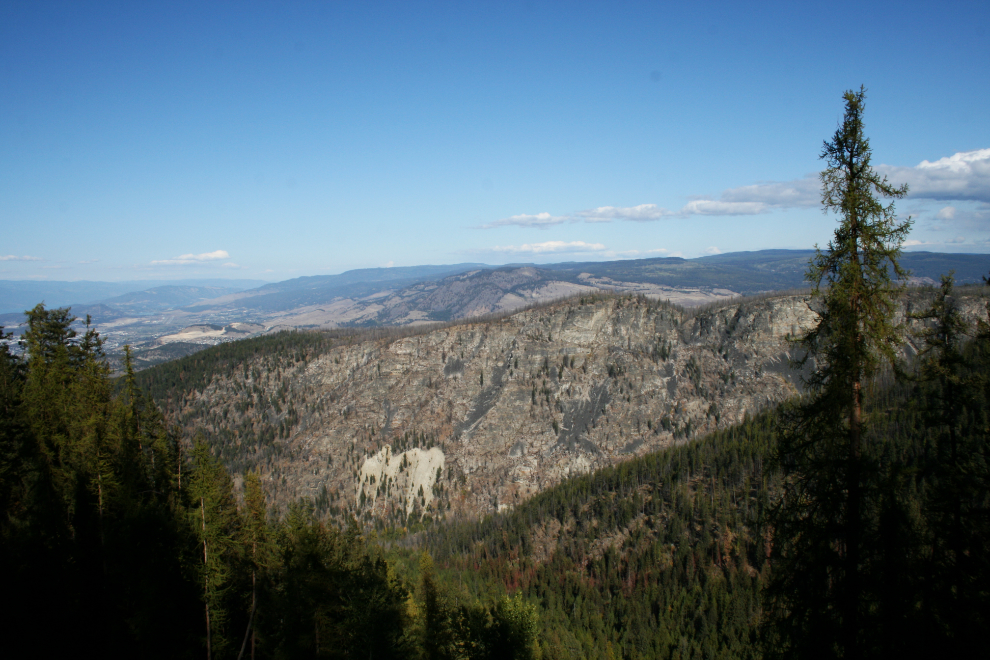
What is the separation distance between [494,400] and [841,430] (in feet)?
503

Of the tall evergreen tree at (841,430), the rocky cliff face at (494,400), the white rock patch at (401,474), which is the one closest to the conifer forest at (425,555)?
the tall evergreen tree at (841,430)

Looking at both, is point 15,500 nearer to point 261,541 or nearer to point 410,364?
point 261,541

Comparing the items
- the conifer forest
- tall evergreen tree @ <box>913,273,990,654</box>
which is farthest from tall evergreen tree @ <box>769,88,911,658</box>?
tall evergreen tree @ <box>913,273,990,654</box>

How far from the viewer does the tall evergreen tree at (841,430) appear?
12750mm

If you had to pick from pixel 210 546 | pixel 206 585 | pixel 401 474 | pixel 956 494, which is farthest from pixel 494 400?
pixel 956 494

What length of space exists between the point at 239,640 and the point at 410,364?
155614mm

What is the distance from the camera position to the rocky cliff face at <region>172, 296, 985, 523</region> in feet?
490

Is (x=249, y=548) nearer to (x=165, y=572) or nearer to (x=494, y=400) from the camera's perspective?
(x=165, y=572)

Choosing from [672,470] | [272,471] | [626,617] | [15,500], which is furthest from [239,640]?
[272,471]

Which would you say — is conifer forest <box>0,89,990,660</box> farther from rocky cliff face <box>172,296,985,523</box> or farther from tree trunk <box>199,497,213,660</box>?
rocky cliff face <box>172,296,985,523</box>

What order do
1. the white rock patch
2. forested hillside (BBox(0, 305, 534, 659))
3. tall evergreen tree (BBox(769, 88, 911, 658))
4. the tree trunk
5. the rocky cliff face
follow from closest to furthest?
1. tall evergreen tree (BBox(769, 88, 911, 658))
2. the tree trunk
3. forested hillside (BBox(0, 305, 534, 659))
4. the white rock patch
5. the rocky cliff face

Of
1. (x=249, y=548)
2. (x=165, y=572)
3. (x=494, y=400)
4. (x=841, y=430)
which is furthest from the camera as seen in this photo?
(x=494, y=400)

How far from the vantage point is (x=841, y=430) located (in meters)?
13.2

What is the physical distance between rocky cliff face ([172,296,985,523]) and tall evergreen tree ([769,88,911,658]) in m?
136
